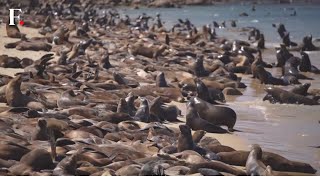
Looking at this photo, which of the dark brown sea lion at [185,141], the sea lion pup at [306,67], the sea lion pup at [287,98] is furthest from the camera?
the sea lion pup at [306,67]

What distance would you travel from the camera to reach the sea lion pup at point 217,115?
721 cm

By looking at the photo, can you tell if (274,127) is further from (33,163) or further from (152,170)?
(33,163)

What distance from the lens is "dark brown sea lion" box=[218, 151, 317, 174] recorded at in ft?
17.6

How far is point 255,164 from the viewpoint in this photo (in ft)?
16.6

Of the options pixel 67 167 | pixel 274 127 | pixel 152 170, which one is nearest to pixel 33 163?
pixel 67 167

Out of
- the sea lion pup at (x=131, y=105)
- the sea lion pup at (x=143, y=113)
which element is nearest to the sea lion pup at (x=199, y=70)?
the sea lion pup at (x=131, y=105)

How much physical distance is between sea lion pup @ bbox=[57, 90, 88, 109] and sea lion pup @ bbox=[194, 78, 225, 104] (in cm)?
176

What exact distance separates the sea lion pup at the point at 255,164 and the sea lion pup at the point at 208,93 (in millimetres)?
3407

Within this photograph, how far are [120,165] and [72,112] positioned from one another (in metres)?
2.00

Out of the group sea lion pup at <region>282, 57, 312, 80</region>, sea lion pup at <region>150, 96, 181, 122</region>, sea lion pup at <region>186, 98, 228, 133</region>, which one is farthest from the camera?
sea lion pup at <region>282, 57, 312, 80</region>

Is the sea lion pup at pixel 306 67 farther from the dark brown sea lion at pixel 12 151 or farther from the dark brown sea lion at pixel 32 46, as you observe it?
the dark brown sea lion at pixel 12 151

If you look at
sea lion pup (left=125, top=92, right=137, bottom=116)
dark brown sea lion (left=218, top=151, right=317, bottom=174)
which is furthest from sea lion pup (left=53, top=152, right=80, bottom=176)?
sea lion pup (left=125, top=92, right=137, bottom=116)

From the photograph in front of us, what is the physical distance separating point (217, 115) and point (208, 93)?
1607mm

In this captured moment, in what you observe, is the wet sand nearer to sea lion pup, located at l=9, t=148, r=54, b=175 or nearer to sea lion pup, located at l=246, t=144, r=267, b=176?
sea lion pup, located at l=246, t=144, r=267, b=176
